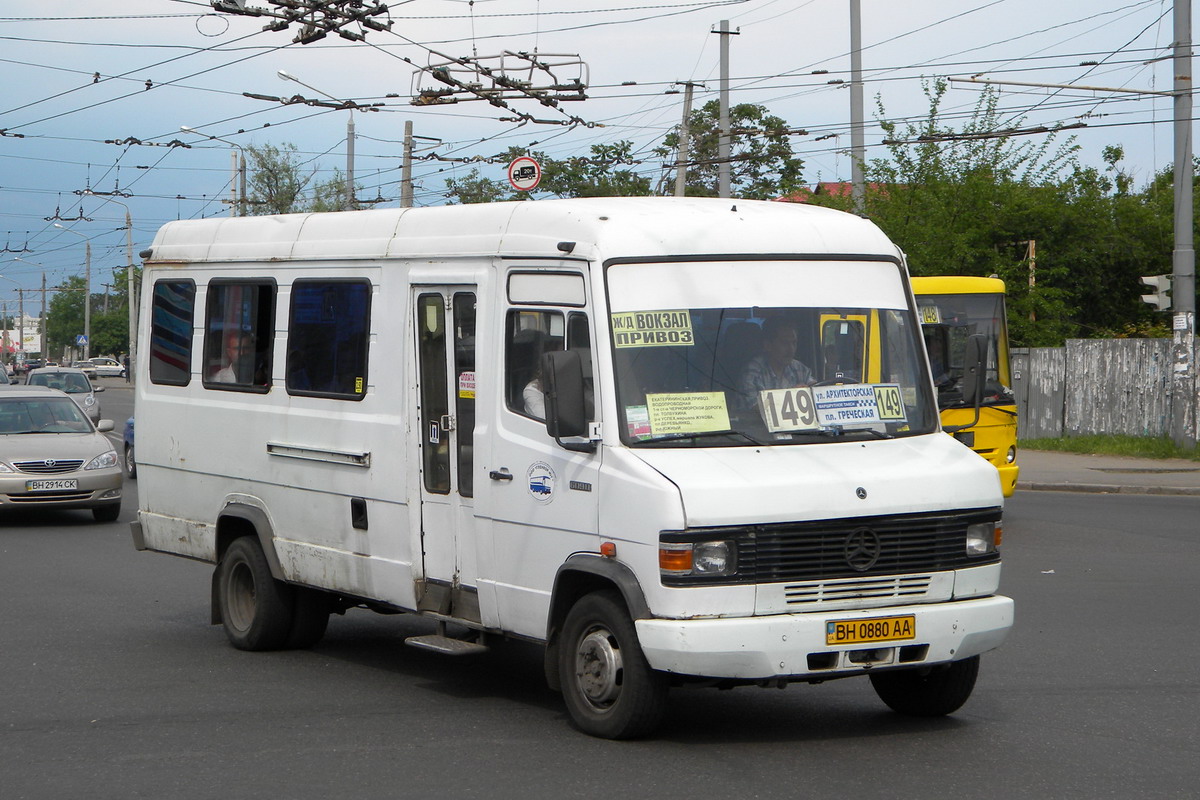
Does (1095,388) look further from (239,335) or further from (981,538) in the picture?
(981,538)

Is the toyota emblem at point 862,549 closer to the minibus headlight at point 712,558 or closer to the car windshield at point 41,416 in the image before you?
the minibus headlight at point 712,558

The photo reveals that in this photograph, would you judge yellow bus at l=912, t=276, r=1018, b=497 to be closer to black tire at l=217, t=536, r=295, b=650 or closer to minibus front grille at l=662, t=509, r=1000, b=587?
black tire at l=217, t=536, r=295, b=650

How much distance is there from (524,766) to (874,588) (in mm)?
1659

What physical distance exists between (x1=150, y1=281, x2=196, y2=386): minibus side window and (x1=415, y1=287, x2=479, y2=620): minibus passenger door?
265cm

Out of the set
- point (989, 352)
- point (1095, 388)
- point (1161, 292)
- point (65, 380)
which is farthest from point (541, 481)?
point (65, 380)

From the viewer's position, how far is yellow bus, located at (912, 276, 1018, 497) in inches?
685

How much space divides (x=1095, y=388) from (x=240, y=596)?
23131 mm

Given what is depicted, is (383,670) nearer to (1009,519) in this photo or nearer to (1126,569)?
(1126,569)

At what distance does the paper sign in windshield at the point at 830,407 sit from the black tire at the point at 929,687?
Result: 1170 mm

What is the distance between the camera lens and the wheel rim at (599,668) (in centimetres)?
697

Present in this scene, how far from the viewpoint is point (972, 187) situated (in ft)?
106

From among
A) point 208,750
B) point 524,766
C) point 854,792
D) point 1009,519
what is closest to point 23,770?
point 208,750

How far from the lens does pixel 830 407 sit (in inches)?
288

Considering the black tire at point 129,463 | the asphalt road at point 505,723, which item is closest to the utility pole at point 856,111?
the black tire at point 129,463
